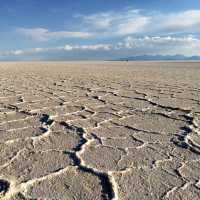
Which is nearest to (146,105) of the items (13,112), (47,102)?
(47,102)

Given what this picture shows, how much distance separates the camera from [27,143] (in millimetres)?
2701

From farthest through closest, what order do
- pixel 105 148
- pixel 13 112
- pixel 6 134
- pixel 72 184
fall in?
pixel 13 112 → pixel 6 134 → pixel 105 148 → pixel 72 184

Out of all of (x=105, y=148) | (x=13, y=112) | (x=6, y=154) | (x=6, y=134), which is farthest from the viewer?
→ (x=13, y=112)

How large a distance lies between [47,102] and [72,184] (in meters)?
2.87

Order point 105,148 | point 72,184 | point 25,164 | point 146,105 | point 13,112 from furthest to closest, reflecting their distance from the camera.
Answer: point 146,105
point 13,112
point 105,148
point 25,164
point 72,184

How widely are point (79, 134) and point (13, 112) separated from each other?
3.99 feet

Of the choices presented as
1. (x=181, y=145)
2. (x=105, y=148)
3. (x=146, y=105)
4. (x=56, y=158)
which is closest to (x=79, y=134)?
(x=105, y=148)

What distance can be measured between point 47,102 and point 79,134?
1.86 meters

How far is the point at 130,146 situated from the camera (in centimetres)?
268

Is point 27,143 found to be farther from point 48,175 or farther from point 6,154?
point 48,175

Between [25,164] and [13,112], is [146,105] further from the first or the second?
[25,164]

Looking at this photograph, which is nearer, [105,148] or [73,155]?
[73,155]

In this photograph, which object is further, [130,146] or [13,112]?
[13,112]

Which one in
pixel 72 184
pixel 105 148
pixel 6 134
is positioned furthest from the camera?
pixel 6 134
